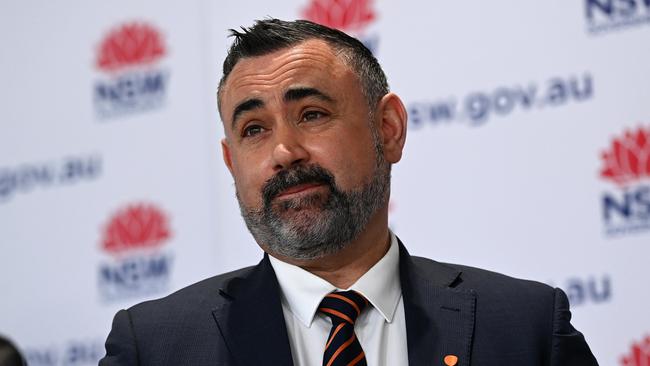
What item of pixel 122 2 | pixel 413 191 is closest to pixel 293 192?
pixel 413 191

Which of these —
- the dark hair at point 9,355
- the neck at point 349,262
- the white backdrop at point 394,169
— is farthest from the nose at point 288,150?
the white backdrop at point 394,169

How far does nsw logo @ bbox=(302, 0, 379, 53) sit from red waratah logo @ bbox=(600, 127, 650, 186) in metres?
0.89

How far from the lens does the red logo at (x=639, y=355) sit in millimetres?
3180

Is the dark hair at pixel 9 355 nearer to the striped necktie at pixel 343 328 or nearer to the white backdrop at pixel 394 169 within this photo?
the striped necktie at pixel 343 328

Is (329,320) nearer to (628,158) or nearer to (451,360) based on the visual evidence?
(451,360)

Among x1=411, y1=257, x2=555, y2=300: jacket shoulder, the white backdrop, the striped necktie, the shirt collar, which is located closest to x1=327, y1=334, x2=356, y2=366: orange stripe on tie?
the striped necktie

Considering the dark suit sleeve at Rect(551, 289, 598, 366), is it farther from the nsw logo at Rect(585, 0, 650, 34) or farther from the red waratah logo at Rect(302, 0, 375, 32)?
the red waratah logo at Rect(302, 0, 375, 32)

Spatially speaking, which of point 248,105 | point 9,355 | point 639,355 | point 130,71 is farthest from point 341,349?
point 130,71

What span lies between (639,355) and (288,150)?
4.85 ft

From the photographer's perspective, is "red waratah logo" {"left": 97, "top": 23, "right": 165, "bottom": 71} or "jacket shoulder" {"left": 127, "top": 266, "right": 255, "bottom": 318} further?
"red waratah logo" {"left": 97, "top": 23, "right": 165, "bottom": 71}

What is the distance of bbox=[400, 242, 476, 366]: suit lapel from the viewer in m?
2.31

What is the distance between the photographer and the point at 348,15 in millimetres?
3717

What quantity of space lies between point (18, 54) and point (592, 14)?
7.85ft

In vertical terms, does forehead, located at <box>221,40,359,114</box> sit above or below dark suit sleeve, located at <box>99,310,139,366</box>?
above
